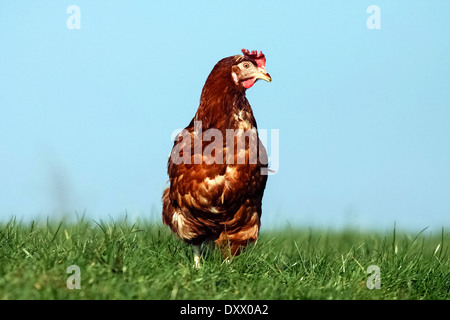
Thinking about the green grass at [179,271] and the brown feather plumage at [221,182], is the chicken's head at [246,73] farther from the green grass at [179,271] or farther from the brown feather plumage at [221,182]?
the green grass at [179,271]

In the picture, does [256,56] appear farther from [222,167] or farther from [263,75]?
[222,167]

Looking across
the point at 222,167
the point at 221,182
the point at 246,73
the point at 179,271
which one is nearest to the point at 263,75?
the point at 246,73

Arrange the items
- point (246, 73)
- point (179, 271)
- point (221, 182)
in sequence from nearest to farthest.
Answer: point (179, 271)
point (221, 182)
point (246, 73)

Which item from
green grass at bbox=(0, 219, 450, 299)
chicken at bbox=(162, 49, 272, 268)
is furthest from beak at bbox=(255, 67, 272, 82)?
green grass at bbox=(0, 219, 450, 299)

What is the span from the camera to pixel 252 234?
4.97 meters

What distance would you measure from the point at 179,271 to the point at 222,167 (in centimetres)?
99

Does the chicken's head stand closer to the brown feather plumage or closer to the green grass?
the brown feather plumage

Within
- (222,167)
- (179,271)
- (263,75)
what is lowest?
(179,271)

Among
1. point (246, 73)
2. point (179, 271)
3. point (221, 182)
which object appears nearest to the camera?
point (179, 271)

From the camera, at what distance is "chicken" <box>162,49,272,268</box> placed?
15.5 feet

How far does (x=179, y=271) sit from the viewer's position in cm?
418

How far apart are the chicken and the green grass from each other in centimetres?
21

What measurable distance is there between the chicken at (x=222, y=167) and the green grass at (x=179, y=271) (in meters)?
0.21

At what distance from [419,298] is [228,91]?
234cm
